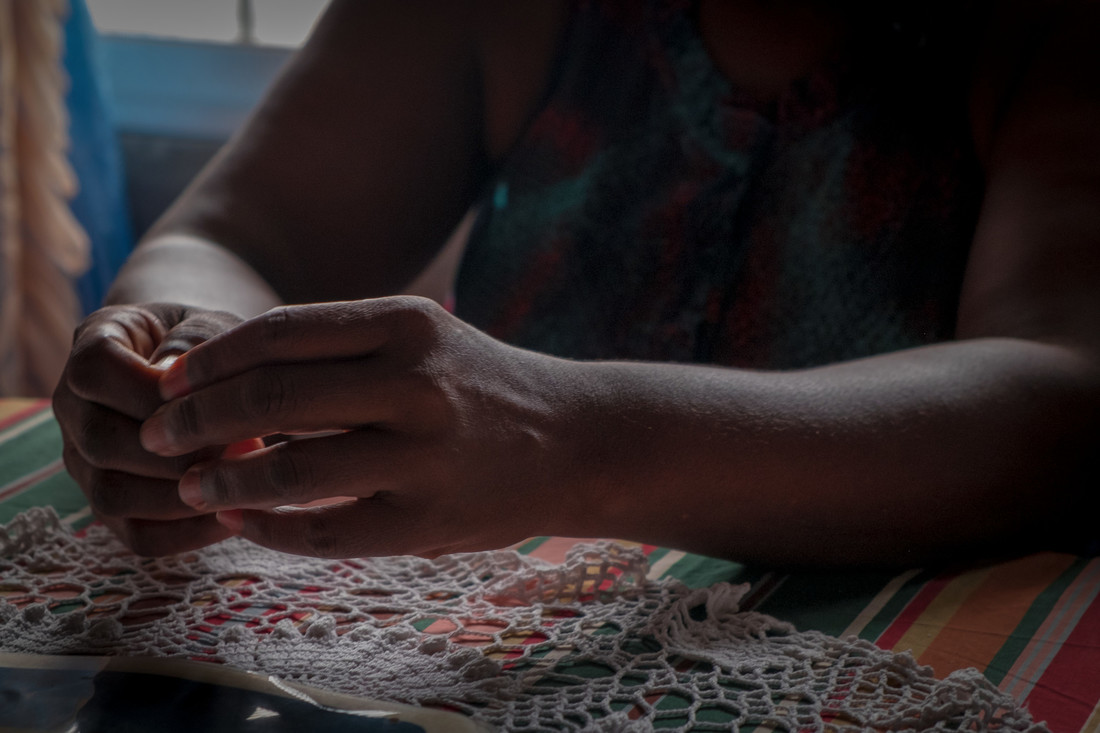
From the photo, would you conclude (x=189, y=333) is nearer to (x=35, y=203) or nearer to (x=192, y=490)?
(x=192, y=490)

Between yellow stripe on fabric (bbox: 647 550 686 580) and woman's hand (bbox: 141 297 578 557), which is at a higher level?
woman's hand (bbox: 141 297 578 557)

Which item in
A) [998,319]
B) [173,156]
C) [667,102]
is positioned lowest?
[173,156]

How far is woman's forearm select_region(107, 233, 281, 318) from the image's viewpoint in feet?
2.25

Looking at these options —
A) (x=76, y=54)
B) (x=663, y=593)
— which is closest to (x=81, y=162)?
(x=76, y=54)

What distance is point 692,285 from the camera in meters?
0.89

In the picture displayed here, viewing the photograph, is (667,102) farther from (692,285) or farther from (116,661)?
(116,661)

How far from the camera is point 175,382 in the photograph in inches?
17.2

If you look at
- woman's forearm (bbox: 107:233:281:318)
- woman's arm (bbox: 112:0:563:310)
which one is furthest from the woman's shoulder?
woman's forearm (bbox: 107:233:281:318)

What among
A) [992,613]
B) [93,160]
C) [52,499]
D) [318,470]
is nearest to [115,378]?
[318,470]

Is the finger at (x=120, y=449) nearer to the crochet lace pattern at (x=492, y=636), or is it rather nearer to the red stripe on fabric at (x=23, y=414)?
the crochet lace pattern at (x=492, y=636)

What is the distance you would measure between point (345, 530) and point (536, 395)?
0.37 ft

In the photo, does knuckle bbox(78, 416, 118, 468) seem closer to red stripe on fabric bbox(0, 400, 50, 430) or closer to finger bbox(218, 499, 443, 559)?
finger bbox(218, 499, 443, 559)

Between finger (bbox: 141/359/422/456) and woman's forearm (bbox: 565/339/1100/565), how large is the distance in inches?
4.2

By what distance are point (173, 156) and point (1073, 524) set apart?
5.85 feet
